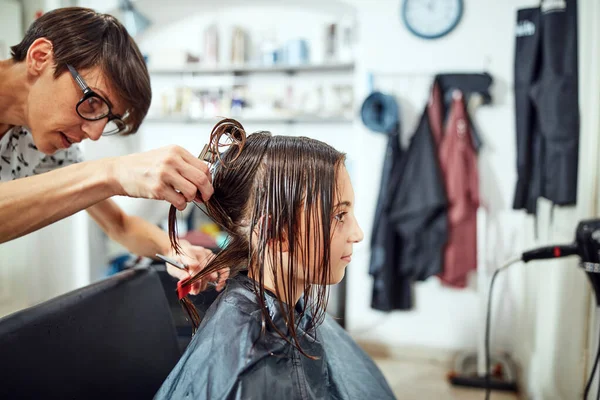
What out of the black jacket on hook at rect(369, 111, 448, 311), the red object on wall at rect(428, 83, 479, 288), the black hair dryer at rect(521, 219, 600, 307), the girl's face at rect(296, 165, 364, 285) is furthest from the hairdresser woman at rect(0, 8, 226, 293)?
the red object on wall at rect(428, 83, 479, 288)

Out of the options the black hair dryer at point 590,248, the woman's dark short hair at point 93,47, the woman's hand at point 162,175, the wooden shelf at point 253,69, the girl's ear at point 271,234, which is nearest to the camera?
the woman's hand at point 162,175

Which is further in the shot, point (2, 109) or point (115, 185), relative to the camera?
point (2, 109)

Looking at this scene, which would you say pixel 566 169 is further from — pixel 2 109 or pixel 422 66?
pixel 2 109

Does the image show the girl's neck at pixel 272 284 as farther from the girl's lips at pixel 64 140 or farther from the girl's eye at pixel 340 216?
the girl's lips at pixel 64 140

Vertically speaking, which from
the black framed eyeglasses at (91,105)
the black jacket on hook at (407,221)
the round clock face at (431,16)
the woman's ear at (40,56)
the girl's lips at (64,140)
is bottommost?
the black jacket on hook at (407,221)

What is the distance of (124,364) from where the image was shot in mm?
982

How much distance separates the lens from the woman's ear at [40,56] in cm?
98

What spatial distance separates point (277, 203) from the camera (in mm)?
894

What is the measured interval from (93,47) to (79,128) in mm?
206

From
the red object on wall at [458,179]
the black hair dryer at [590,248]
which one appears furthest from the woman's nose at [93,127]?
the red object on wall at [458,179]

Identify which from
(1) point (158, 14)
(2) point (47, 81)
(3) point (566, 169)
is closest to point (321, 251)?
(2) point (47, 81)

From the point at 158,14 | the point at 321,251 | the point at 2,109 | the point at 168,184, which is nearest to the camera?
the point at 168,184

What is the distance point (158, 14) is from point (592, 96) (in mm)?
3524

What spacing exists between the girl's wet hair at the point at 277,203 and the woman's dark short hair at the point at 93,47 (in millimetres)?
300
